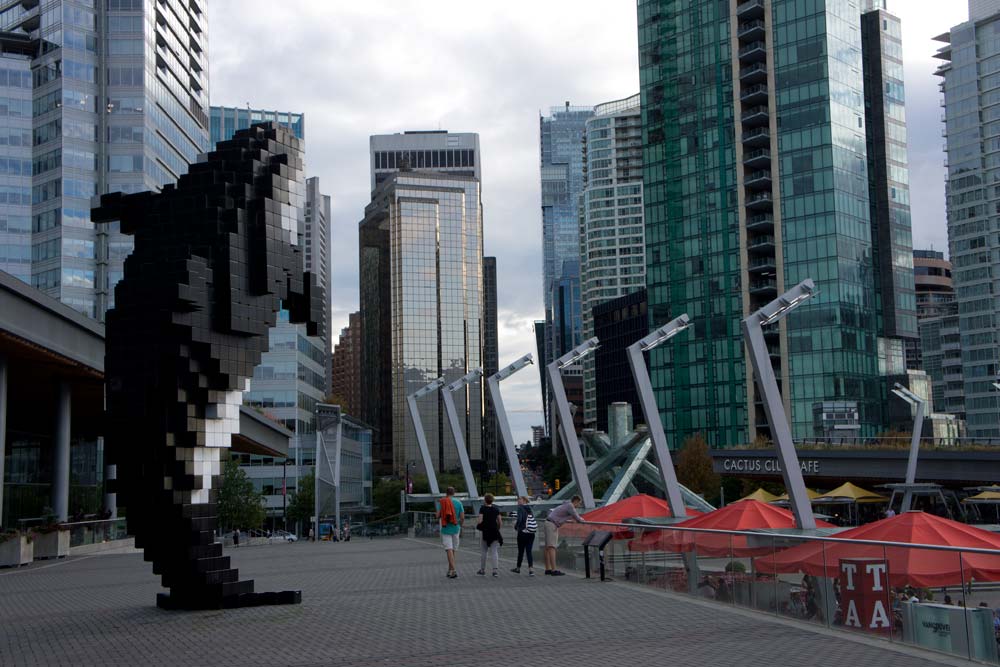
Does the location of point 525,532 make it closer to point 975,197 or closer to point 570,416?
point 570,416

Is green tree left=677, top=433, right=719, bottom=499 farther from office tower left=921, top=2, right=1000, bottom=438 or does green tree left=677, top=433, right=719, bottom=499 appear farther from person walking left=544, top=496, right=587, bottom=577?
person walking left=544, top=496, right=587, bottom=577

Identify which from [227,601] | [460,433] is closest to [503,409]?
[460,433]

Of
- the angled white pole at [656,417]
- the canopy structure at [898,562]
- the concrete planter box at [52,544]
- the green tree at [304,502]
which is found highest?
the angled white pole at [656,417]

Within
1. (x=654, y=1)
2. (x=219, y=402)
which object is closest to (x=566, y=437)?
(x=219, y=402)

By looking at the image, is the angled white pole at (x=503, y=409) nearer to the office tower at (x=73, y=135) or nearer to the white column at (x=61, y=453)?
the white column at (x=61, y=453)

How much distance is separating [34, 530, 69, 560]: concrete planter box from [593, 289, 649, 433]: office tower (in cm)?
11365

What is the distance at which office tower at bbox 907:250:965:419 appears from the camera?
488ft

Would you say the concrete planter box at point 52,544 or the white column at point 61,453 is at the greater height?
the white column at point 61,453

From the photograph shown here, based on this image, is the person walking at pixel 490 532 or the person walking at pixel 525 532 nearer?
the person walking at pixel 490 532

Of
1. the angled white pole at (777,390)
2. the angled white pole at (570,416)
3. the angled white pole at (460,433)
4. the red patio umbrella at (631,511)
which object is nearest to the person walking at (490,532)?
the angled white pole at (777,390)

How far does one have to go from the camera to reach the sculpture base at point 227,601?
50.7ft

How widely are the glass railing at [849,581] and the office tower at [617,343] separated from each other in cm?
12916

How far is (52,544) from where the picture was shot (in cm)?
3562

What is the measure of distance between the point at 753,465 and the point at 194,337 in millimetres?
57746
